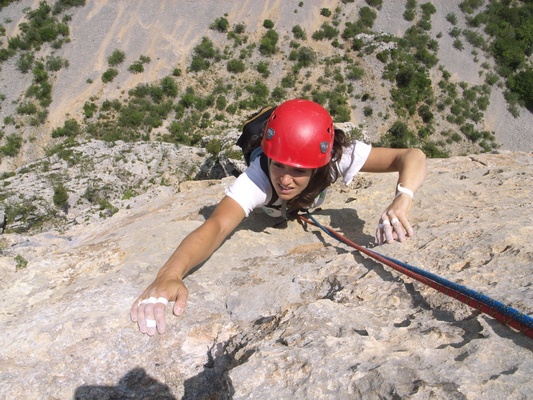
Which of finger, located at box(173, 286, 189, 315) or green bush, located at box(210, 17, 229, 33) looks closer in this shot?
finger, located at box(173, 286, 189, 315)

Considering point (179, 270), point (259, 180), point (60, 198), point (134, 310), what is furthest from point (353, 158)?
point (60, 198)

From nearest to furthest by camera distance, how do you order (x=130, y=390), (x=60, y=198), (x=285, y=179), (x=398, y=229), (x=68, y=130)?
(x=130, y=390)
(x=398, y=229)
(x=285, y=179)
(x=60, y=198)
(x=68, y=130)

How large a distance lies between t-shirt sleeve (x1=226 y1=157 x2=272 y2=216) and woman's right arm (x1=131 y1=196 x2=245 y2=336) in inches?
2.2

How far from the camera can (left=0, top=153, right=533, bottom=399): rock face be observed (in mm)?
1689

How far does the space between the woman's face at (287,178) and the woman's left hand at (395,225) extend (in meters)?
0.77

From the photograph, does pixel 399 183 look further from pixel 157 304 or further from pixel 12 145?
pixel 12 145

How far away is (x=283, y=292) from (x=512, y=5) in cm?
4463

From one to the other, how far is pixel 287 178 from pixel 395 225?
932 mm

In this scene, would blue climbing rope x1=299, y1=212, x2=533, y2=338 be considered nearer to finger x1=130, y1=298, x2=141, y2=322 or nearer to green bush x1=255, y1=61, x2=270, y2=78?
finger x1=130, y1=298, x2=141, y2=322

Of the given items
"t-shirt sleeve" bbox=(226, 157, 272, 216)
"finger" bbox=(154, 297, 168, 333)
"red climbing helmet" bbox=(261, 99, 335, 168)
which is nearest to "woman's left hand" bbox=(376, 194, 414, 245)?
"red climbing helmet" bbox=(261, 99, 335, 168)

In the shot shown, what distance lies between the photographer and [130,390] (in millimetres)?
2215

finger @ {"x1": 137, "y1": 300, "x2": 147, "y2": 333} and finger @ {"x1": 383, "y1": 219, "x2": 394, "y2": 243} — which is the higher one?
finger @ {"x1": 383, "y1": 219, "x2": 394, "y2": 243}

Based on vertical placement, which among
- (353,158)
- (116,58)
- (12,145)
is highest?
(353,158)

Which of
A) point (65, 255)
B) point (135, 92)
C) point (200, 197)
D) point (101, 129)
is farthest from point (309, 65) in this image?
point (65, 255)
